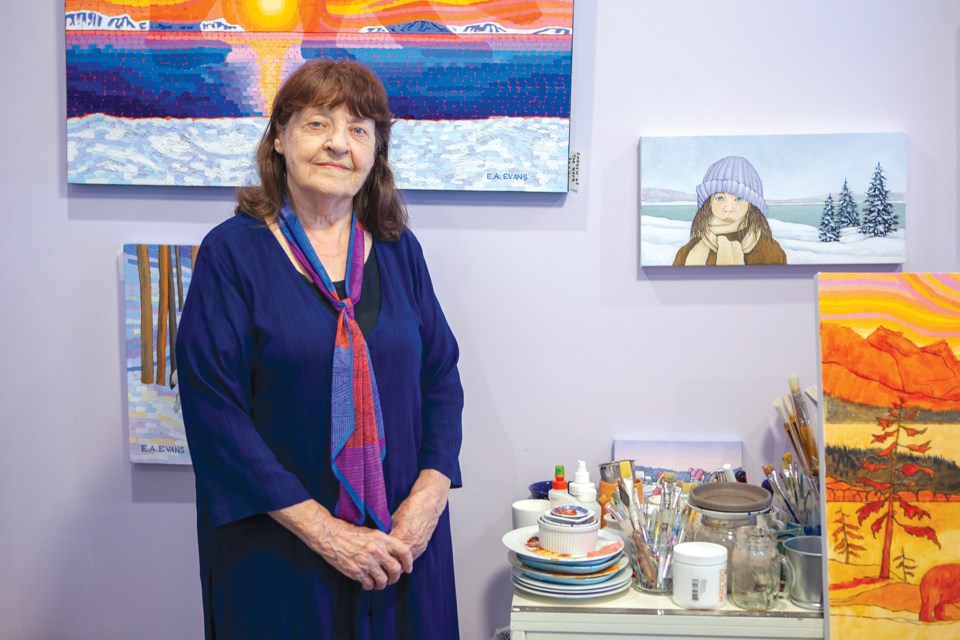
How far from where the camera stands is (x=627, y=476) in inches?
67.0

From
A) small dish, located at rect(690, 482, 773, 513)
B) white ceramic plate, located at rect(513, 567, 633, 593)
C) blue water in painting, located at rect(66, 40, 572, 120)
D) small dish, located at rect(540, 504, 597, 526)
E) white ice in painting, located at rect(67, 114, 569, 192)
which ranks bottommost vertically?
white ceramic plate, located at rect(513, 567, 633, 593)

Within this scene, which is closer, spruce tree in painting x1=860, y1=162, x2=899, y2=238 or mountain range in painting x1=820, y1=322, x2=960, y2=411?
mountain range in painting x1=820, y1=322, x2=960, y2=411

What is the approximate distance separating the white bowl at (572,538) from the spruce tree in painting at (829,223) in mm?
761

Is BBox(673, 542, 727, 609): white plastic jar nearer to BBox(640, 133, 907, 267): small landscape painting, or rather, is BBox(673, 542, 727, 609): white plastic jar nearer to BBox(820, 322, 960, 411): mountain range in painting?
BBox(820, 322, 960, 411): mountain range in painting

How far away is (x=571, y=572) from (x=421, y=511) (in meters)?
0.26

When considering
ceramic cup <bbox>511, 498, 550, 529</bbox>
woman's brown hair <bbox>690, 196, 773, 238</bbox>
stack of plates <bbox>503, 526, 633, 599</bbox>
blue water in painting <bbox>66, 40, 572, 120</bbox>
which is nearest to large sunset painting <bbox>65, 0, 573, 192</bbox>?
blue water in painting <bbox>66, 40, 572, 120</bbox>

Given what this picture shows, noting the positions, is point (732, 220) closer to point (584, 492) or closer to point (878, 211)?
point (878, 211)

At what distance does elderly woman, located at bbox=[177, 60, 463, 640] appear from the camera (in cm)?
129

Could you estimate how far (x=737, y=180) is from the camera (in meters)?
1.76

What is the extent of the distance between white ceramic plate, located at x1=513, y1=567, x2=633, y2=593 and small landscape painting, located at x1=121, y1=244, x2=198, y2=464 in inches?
31.7

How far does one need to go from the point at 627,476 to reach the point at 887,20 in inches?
40.3

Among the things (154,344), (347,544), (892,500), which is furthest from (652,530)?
(154,344)

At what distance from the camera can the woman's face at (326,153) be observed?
140 cm

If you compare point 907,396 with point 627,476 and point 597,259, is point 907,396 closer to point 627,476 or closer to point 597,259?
point 627,476
